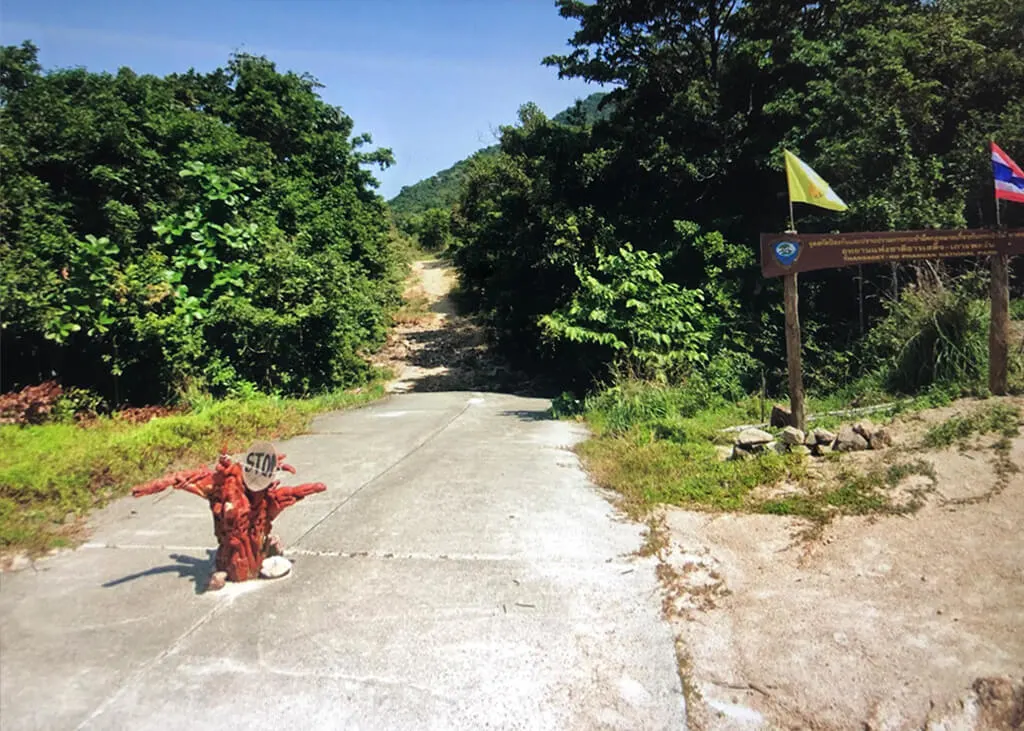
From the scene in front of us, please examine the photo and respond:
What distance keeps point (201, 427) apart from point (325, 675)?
529 centimetres

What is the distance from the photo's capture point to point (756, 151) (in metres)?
14.5

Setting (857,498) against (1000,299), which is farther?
(1000,299)

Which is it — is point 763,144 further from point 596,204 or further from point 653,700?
point 653,700

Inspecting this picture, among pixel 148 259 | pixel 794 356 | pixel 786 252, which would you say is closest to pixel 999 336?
pixel 794 356

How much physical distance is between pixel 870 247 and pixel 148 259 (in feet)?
33.3

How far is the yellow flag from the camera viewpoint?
7016mm

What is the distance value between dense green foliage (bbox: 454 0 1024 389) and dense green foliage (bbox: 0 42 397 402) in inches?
182

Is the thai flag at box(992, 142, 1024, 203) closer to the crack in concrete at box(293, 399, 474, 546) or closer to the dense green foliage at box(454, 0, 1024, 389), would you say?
the dense green foliage at box(454, 0, 1024, 389)

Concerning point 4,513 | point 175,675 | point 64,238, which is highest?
point 64,238

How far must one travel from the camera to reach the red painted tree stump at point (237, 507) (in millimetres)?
4016

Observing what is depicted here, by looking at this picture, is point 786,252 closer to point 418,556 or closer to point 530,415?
point 418,556

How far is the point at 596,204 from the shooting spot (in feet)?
53.0

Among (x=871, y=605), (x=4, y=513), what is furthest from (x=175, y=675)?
(x=871, y=605)

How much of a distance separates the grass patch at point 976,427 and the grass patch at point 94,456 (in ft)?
22.2
